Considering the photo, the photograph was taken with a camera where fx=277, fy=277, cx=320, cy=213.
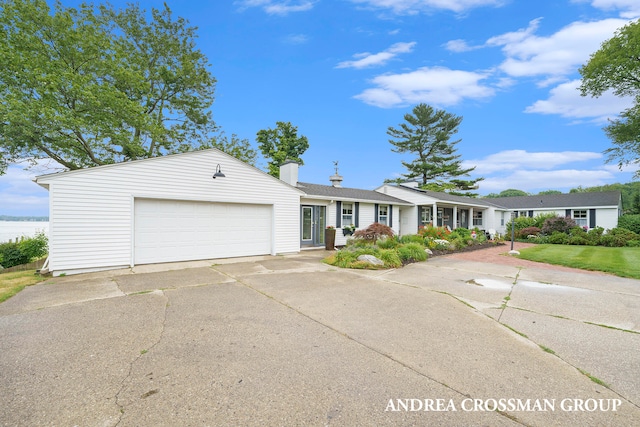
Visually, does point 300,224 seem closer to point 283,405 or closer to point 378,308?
point 378,308

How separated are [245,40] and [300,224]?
9594mm

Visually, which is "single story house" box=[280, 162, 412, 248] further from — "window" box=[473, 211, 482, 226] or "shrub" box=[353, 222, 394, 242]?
"window" box=[473, 211, 482, 226]

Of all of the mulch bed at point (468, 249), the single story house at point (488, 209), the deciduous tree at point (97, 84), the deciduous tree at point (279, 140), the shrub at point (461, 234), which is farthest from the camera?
the deciduous tree at point (279, 140)

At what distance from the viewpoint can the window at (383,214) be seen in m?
17.1

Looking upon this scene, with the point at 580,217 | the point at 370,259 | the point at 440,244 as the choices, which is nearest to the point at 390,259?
the point at 370,259

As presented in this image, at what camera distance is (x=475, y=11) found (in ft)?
34.4

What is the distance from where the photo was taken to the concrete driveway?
2.21 m

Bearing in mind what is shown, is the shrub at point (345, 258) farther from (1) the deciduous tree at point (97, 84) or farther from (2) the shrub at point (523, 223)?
(2) the shrub at point (523, 223)

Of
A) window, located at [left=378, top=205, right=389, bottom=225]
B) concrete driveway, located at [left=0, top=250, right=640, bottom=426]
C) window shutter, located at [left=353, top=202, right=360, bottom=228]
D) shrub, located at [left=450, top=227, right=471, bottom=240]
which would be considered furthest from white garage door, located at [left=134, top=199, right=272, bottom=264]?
shrub, located at [left=450, top=227, right=471, bottom=240]

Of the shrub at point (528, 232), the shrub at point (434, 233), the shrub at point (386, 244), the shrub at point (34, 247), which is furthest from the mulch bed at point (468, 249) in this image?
the shrub at point (34, 247)

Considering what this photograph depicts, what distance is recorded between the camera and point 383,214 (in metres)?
17.3

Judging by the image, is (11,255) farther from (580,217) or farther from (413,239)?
(580,217)

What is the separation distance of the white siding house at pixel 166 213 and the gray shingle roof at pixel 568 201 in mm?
25645

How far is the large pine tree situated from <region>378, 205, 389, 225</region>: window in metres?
19.6
